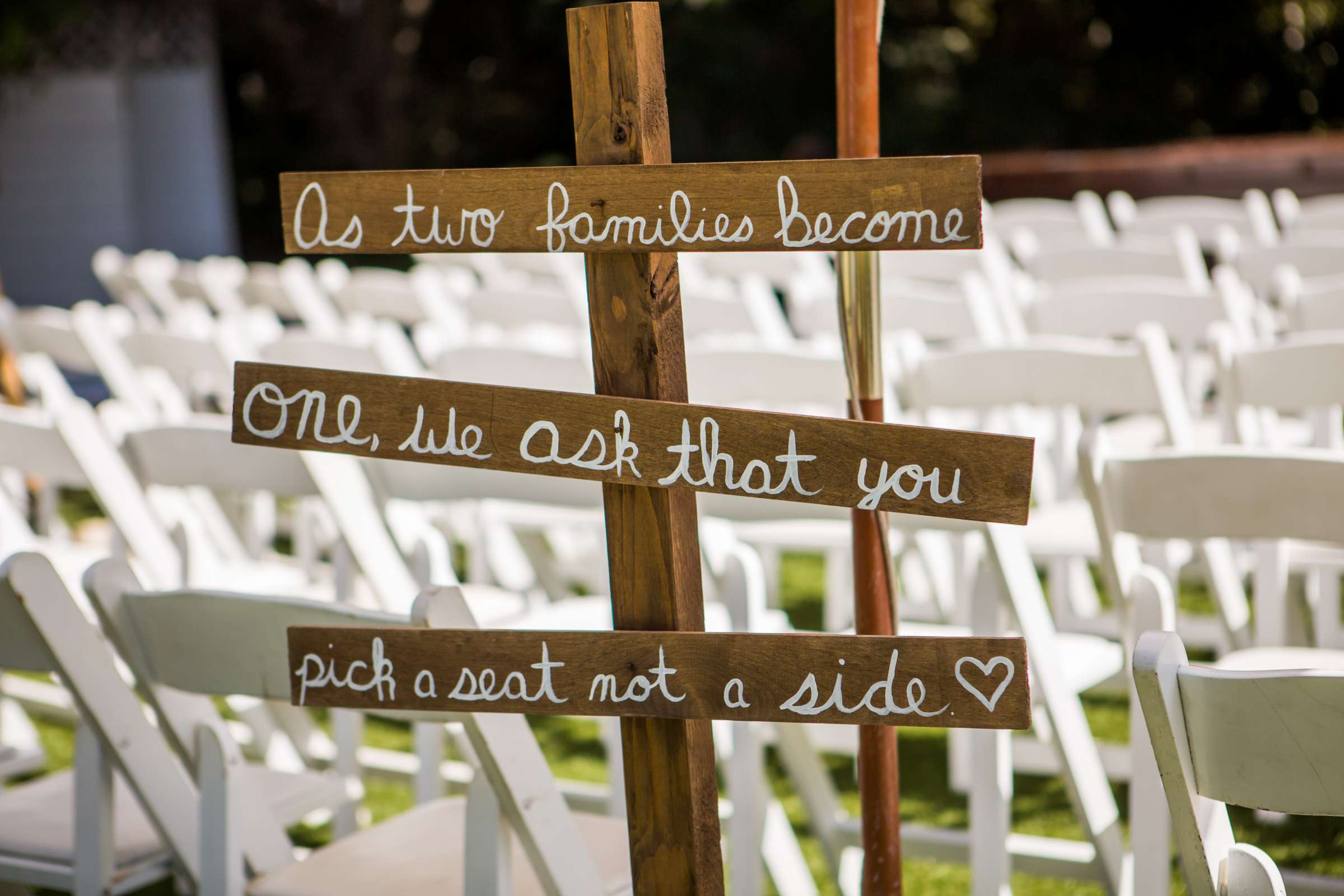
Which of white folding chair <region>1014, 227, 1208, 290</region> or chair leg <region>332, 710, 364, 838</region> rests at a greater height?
white folding chair <region>1014, 227, 1208, 290</region>

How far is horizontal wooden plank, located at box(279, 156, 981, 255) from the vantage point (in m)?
1.34

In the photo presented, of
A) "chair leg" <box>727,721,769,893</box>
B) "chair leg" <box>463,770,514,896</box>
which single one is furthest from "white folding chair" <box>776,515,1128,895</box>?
"chair leg" <box>463,770,514,896</box>

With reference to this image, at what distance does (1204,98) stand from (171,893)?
54.4 ft

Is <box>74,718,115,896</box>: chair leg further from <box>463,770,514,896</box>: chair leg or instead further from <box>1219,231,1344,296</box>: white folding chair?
<box>1219,231,1344,296</box>: white folding chair

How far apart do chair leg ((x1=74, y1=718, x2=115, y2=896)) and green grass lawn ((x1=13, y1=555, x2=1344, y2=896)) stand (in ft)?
3.15

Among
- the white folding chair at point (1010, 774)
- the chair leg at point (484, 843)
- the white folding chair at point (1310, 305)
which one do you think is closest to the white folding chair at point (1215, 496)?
the white folding chair at point (1010, 774)

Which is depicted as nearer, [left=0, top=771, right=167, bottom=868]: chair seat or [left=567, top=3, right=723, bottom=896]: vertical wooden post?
[left=567, top=3, right=723, bottom=896]: vertical wooden post

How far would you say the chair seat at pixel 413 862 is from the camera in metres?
1.87

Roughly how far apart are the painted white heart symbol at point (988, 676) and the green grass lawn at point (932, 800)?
1411mm

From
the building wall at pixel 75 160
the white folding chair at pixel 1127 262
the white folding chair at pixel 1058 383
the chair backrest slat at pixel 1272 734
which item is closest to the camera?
the chair backrest slat at pixel 1272 734

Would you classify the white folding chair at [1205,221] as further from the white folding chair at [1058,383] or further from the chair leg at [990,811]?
the chair leg at [990,811]

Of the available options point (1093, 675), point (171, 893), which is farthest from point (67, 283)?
point (1093, 675)

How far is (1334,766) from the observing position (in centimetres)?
128

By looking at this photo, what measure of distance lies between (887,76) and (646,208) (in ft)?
54.0
